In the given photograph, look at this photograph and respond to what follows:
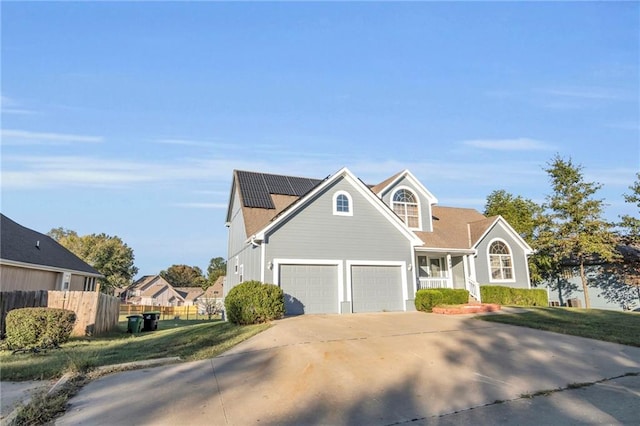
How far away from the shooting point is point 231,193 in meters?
23.1

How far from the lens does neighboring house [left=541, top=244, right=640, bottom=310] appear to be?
24141 mm

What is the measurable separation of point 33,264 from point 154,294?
5282cm

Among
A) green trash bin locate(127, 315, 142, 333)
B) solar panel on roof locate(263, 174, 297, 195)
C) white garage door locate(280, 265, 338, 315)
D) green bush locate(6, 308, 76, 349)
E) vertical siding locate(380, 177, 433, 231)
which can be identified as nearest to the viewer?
green bush locate(6, 308, 76, 349)

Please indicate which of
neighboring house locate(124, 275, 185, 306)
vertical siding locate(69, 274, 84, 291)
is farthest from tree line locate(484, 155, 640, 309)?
neighboring house locate(124, 275, 185, 306)

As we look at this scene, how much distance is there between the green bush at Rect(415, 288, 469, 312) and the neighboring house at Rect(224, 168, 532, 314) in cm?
58

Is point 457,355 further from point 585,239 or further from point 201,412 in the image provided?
point 585,239

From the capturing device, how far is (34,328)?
438 inches

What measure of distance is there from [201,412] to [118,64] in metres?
12.8

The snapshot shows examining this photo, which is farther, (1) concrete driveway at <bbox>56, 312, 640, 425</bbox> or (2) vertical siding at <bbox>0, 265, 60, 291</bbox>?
(2) vertical siding at <bbox>0, 265, 60, 291</bbox>

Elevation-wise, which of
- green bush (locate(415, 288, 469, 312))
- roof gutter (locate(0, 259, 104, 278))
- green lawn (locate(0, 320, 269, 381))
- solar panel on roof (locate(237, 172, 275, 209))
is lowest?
green lawn (locate(0, 320, 269, 381))

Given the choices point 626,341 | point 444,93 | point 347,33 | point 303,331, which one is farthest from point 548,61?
point 303,331

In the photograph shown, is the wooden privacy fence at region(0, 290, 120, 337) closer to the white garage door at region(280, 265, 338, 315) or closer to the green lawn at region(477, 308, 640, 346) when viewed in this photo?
the white garage door at region(280, 265, 338, 315)

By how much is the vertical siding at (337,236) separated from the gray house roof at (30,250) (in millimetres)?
13629

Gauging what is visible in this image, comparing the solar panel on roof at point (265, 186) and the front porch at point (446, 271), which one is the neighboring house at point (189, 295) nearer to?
the solar panel on roof at point (265, 186)
